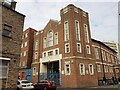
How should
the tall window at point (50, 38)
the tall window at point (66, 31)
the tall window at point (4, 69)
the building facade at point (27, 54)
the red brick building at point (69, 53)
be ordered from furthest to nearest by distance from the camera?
1. the building facade at point (27, 54)
2. the tall window at point (50, 38)
3. the tall window at point (66, 31)
4. the red brick building at point (69, 53)
5. the tall window at point (4, 69)

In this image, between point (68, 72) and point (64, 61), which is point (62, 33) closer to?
point (64, 61)

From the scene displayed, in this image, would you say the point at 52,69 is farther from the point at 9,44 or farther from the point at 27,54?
the point at 9,44

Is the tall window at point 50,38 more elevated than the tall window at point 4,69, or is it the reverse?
the tall window at point 50,38

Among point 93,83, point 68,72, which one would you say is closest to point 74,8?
point 68,72

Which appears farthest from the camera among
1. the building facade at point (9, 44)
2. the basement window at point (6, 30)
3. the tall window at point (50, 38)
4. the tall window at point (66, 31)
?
the tall window at point (50, 38)

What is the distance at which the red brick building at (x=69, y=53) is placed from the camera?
27906mm

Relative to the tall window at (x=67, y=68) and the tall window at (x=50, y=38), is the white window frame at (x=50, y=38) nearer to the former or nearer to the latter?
the tall window at (x=50, y=38)

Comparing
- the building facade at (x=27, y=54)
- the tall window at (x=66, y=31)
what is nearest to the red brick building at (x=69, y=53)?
the tall window at (x=66, y=31)

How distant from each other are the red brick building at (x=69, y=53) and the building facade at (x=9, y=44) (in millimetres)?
13999

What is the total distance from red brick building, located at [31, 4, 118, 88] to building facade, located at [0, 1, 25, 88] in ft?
45.9

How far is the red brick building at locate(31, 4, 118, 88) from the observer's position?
91.6 ft

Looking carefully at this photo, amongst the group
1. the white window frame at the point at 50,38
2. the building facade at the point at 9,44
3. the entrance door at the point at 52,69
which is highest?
the white window frame at the point at 50,38

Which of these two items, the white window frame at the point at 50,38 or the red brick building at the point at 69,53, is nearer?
the red brick building at the point at 69,53

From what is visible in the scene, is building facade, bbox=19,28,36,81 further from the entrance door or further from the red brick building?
the entrance door
